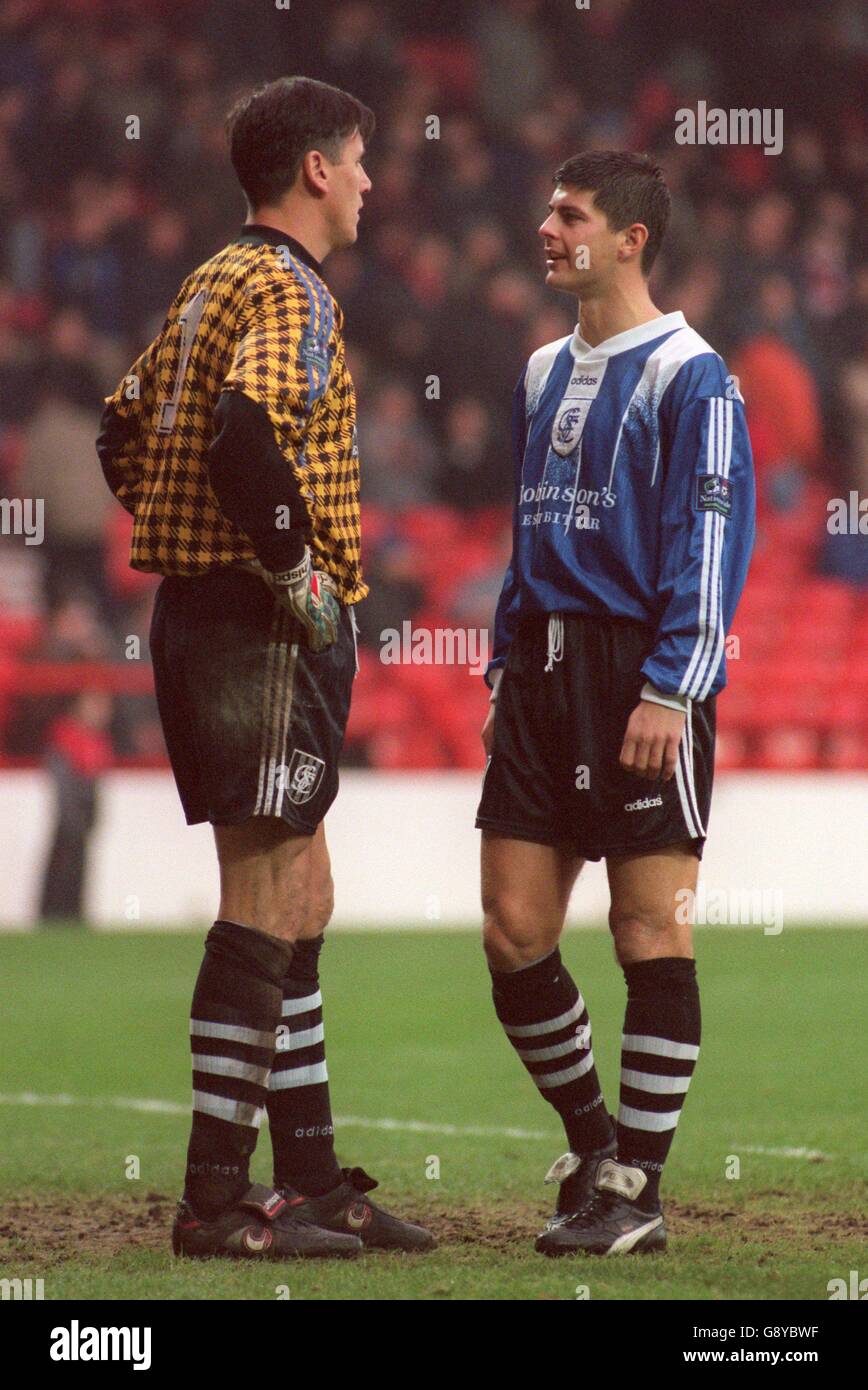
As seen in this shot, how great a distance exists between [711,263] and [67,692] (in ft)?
21.1

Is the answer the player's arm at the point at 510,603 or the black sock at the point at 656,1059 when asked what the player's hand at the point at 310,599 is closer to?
the player's arm at the point at 510,603

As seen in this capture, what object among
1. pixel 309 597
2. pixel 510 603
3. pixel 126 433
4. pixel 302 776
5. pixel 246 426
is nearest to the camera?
pixel 246 426

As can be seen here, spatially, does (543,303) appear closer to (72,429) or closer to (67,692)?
(72,429)

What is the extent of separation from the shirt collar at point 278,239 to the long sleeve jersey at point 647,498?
0.61m

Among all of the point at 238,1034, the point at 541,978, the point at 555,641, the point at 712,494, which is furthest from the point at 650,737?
the point at 238,1034

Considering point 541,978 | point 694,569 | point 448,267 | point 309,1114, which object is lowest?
point 309,1114

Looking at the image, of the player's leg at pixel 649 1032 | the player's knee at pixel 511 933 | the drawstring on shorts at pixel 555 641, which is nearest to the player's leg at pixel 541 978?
the player's knee at pixel 511 933

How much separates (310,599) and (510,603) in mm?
674

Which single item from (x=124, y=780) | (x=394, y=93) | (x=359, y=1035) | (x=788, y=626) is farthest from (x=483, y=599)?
(x=359, y=1035)

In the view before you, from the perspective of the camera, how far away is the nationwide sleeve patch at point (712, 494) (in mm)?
3893

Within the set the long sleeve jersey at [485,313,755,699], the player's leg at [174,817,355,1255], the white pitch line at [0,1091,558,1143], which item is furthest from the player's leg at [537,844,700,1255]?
the white pitch line at [0,1091,558,1143]

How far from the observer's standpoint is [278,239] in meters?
3.94

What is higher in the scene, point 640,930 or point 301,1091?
point 640,930

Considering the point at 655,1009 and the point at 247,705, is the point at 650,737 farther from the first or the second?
the point at 247,705
